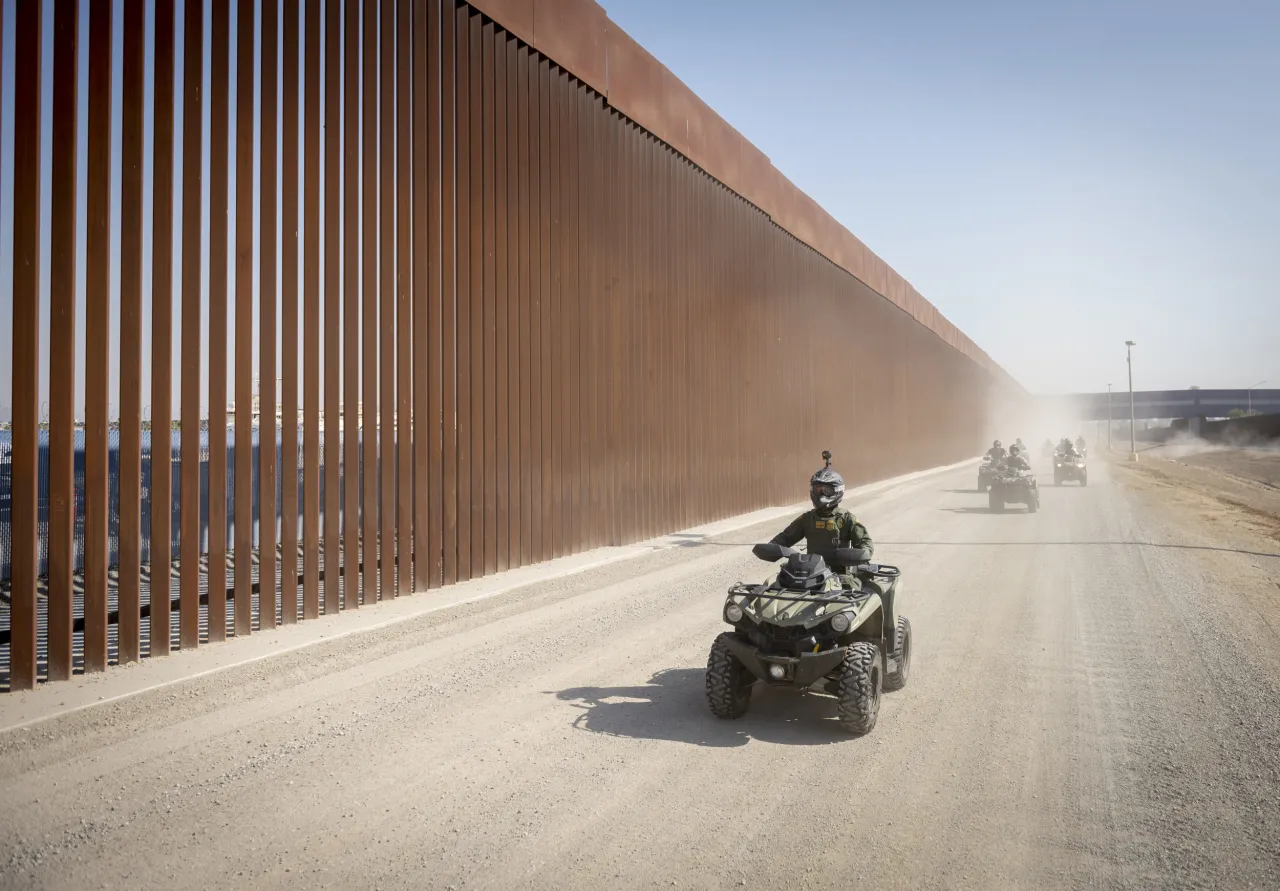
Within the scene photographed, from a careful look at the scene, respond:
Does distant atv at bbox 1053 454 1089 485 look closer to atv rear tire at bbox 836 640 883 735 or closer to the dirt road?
the dirt road

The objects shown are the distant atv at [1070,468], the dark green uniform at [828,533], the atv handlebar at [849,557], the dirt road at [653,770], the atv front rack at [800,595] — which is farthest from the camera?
the distant atv at [1070,468]

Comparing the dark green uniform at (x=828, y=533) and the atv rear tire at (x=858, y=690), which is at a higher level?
the dark green uniform at (x=828, y=533)

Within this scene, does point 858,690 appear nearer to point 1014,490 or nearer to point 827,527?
point 827,527

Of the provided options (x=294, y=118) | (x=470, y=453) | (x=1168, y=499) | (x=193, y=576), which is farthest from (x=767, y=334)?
(x=193, y=576)

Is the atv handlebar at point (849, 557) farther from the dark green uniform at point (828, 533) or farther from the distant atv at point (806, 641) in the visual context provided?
the dark green uniform at point (828, 533)

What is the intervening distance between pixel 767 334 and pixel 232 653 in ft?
65.0

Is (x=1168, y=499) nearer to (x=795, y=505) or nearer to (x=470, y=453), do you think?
(x=795, y=505)

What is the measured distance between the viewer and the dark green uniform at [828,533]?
6.60 metres

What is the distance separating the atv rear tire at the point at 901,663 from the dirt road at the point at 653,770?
93 mm

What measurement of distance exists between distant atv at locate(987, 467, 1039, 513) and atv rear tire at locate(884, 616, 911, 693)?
17017 mm

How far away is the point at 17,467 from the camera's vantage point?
6.80 metres

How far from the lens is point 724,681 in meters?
5.76

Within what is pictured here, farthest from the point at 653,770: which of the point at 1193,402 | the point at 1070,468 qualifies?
the point at 1193,402

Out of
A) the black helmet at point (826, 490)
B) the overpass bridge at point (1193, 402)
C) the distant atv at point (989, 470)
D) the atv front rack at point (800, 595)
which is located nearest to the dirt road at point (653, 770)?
the atv front rack at point (800, 595)
